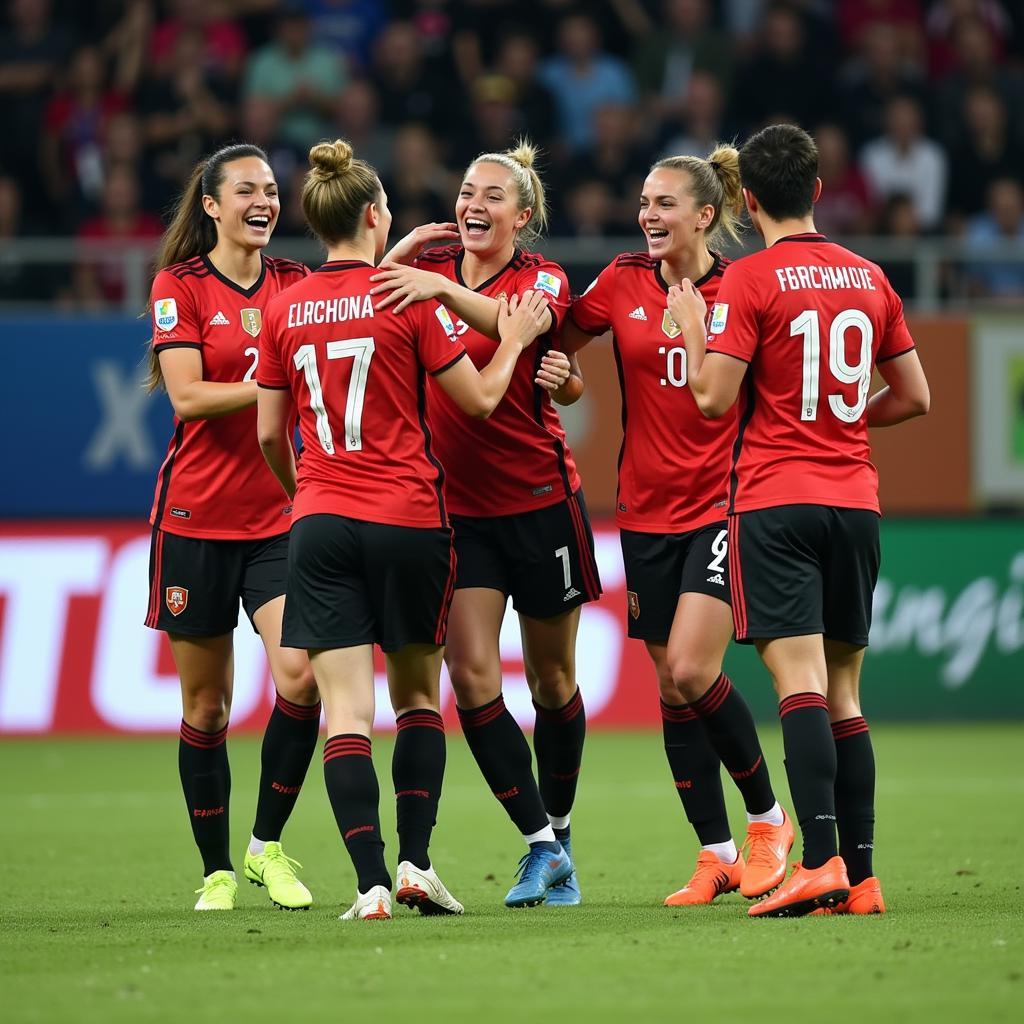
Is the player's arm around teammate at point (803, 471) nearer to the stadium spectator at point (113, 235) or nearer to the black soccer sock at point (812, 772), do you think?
the black soccer sock at point (812, 772)

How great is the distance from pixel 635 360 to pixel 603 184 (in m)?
7.93

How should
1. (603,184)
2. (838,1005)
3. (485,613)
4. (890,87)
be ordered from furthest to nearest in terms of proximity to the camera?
(890,87) < (603,184) < (485,613) < (838,1005)

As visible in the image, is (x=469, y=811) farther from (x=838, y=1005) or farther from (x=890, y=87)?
(x=890, y=87)

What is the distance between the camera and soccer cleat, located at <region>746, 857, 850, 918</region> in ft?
17.7

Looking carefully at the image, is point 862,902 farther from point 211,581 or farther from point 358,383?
point 211,581

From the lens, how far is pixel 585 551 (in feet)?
20.8

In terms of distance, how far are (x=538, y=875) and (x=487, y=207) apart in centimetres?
220

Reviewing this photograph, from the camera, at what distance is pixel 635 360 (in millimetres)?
6309

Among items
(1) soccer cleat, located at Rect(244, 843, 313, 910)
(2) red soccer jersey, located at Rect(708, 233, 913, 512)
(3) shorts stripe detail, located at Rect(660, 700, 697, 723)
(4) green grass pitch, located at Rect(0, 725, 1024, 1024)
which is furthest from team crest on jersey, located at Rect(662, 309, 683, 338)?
(1) soccer cleat, located at Rect(244, 843, 313, 910)

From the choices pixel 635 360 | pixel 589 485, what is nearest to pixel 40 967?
pixel 635 360

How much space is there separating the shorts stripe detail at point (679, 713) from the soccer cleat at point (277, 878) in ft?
4.48

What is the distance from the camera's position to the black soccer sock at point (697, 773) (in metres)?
6.36

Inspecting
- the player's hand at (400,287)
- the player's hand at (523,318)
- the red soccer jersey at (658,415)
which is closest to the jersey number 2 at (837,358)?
the red soccer jersey at (658,415)

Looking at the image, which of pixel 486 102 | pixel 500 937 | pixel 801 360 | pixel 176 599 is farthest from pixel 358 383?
pixel 486 102
